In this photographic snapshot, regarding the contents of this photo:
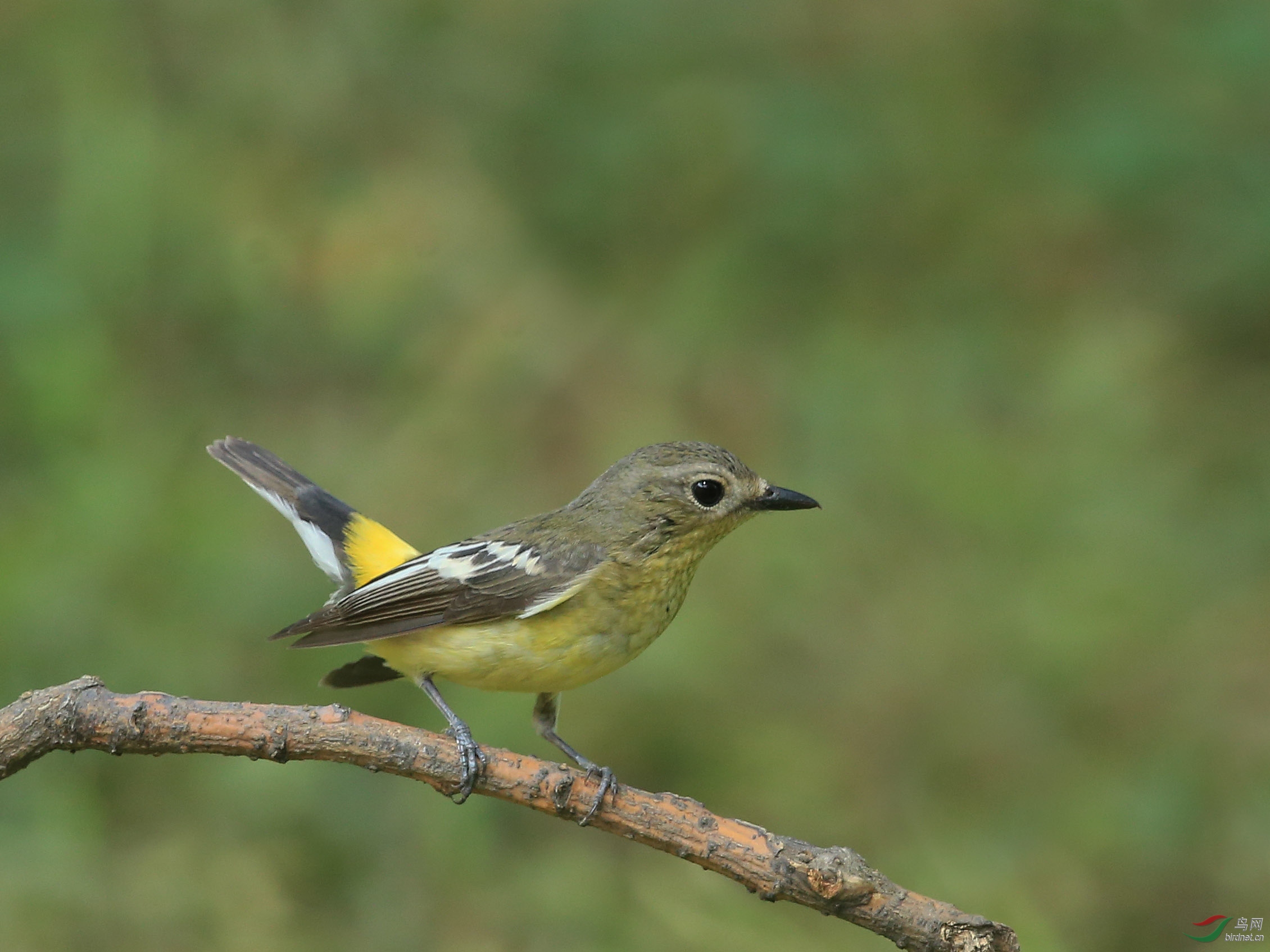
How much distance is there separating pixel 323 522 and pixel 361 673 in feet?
2.90

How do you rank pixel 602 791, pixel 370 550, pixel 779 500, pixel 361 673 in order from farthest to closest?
pixel 370 550
pixel 361 673
pixel 779 500
pixel 602 791

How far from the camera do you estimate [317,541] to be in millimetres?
5391

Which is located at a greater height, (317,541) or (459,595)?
(317,541)

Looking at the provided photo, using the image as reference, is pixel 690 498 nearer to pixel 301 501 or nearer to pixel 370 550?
pixel 370 550

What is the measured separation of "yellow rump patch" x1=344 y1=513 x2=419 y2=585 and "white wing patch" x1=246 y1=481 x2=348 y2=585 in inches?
2.2

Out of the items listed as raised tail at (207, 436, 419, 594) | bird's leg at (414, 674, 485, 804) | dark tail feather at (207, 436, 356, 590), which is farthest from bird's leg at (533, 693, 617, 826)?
dark tail feather at (207, 436, 356, 590)

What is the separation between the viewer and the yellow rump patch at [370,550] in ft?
17.1

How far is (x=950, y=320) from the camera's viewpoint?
926 cm

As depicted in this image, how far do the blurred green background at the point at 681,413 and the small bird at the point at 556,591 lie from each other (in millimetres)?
1742

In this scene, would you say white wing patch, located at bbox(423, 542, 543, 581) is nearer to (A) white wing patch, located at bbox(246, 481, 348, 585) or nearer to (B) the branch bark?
(A) white wing patch, located at bbox(246, 481, 348, 585)

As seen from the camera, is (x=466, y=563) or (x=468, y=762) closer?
(x=468, y=762)

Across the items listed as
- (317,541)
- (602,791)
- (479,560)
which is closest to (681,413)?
(317,541)

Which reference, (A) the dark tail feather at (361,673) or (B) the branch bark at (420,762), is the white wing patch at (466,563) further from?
(B) the branch bark at (420,762)

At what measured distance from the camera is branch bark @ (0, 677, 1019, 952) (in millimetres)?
3193
